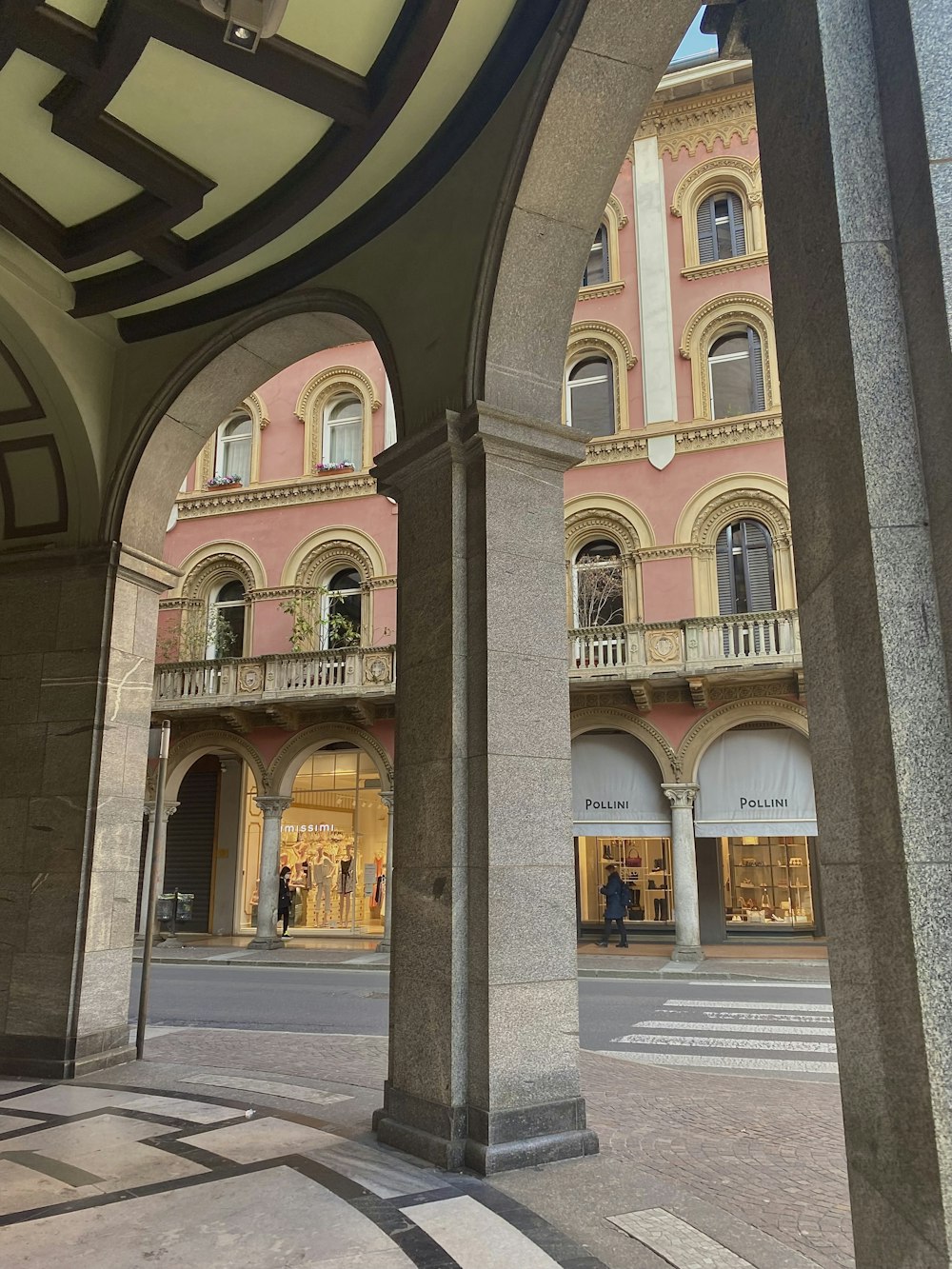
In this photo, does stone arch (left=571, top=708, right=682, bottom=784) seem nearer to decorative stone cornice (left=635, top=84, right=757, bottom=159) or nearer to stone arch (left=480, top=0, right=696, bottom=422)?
decorative stone cornice (left=635, top=84, right=757, bottom=159)

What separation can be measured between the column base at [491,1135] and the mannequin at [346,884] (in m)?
18.5

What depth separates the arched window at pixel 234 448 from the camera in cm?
2386

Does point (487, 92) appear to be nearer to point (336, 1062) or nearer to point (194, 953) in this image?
point (336, 1062)

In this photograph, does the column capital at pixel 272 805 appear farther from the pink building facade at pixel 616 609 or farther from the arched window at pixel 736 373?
the arched window at pixel 736 373

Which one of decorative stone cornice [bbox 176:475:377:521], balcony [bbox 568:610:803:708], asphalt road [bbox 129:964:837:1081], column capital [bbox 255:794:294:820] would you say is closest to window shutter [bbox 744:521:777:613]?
balcony [bbox 568:610:803:708]

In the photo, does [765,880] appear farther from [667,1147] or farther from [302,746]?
[667,1147]

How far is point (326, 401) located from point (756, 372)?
989cm

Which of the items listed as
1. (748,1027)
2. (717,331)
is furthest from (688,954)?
(717,331)

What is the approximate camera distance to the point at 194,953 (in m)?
19.0

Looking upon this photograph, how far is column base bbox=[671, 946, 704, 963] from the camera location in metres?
17.6

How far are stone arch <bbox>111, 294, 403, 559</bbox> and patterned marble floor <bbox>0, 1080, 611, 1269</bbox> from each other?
4.50 metres

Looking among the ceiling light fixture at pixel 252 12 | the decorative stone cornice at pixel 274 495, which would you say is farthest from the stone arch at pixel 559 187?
the decorative stone cornice at pixel 274 495

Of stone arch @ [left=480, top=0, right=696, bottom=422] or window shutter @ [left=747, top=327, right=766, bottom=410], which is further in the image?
window shutter @ [left=747, top=327, right=766, bottom=410]

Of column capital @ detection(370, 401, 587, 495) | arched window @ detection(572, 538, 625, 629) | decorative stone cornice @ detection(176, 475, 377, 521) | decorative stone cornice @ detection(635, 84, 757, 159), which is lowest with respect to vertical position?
column capital @ detection(370, 401, 587, 495)
